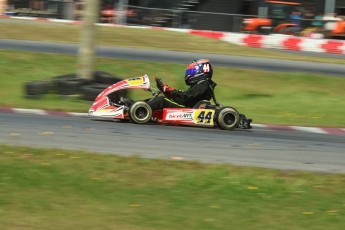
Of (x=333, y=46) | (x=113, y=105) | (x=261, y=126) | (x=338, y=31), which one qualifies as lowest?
(x=261, y=126)

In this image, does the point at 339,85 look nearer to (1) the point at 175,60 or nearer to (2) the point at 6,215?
(1) the point at 175,60

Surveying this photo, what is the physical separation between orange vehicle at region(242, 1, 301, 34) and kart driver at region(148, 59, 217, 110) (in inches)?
686

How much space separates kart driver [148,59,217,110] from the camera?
33.9 ft

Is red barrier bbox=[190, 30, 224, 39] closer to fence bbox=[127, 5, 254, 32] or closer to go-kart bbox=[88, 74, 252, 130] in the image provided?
fence bbox=[127, 5, 254, 32]

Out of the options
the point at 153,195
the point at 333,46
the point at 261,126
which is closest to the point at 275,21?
the point at 333,46

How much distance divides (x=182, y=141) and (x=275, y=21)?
21.6 metres

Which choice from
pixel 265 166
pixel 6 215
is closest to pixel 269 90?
pixel 265 166

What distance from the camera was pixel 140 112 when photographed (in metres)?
10.2

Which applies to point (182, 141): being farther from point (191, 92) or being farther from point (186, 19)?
point (186, 19)

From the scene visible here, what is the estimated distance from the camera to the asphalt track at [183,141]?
25.5 feet

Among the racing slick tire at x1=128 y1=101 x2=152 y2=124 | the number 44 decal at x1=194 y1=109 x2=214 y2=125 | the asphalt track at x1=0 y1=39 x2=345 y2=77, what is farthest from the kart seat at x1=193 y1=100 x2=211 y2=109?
the asphalt track at x1=0 y1=39 x2=345 y2=77

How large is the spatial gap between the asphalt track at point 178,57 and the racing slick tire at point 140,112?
24.8ft

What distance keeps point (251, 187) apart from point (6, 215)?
2.41 meters

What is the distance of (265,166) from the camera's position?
7.40 meters
